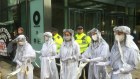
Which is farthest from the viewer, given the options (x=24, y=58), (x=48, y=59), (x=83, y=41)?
(x=83, y=41)

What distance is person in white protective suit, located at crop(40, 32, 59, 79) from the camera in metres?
11.6

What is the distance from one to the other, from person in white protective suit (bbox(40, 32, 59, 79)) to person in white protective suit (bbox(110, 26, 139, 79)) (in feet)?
14.6

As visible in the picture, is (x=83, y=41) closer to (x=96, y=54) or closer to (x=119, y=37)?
(x=96, y=54)

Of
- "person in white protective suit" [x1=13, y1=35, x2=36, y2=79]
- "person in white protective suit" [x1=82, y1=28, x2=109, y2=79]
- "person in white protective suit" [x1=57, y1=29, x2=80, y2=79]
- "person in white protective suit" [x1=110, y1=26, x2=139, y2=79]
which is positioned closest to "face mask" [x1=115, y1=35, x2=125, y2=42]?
"person in white protective suit" [x1=110, y1=26, x2=139, y2=79]

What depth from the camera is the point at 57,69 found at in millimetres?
12227

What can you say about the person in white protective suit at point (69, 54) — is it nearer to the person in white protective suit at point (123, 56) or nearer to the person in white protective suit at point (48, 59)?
the person in white protective suit at point (48, 59)

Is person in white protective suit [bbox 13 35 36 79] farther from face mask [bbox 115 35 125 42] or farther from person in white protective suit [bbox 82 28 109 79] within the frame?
face mask [bbox 115 35 125 42]

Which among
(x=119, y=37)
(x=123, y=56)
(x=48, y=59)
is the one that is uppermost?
(x=119, y=37)

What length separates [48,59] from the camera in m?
11.6

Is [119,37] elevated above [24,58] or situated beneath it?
elevated above

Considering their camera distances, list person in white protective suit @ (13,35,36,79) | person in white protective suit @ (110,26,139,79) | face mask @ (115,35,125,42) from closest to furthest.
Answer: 1. person in white protective suit @ (110,26,139,79)
2. face mask @ (115,35,125,42)
3. person in white protective suit @ (13,35,36,79)

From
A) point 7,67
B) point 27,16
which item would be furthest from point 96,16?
point 7,67

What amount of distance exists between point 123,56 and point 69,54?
3.70 m

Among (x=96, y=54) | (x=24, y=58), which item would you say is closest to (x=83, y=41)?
(x=24, y=58)
